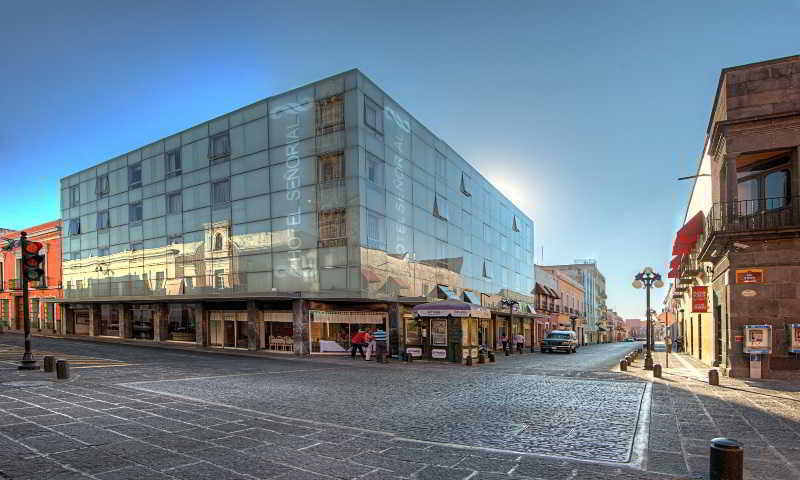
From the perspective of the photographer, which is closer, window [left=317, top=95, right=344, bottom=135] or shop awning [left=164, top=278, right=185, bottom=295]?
window [left=317, top=95, right=344, bottom=135]

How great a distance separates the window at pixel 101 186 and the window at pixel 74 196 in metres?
2.98

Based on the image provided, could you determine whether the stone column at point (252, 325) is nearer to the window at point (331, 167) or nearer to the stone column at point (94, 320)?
the window at point (331, 167)

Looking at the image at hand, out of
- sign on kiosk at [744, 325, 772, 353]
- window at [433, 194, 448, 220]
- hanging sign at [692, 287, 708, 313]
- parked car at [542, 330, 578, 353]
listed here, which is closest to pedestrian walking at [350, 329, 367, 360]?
window at [433, 194, 448, 220]

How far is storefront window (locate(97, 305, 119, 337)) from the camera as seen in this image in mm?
36406

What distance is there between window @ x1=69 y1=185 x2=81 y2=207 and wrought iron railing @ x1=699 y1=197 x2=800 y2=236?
42.6m

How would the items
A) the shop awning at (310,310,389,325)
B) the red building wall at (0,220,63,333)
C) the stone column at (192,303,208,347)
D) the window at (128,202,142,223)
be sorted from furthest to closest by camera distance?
the red building wall at (0,220,63,333) < the window at (128,202,142,223) < the stone column at (192,303,208,347) < the shop awning at (310,310,389,325)

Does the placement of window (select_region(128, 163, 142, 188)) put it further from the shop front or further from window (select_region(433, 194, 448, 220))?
window (select_region(433, 194, 448, 220))

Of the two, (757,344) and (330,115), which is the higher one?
(330,115)

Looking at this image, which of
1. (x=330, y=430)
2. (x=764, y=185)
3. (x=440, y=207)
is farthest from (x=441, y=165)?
(x=330, y=430)

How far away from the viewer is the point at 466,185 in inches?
1533

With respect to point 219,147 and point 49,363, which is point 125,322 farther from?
point 49,363

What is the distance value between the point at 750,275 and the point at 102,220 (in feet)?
130

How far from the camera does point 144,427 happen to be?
8.52 meters

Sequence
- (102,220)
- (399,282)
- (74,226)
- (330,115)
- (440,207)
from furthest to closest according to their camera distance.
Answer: (74,226) < (102,220) < (440,207) < (399,282) < (330,115)
